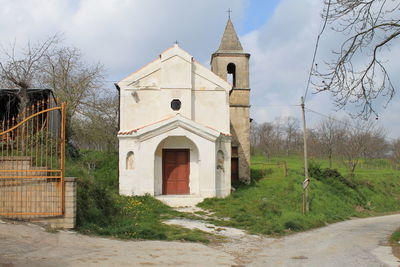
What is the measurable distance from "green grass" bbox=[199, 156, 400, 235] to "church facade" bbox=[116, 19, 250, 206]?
5.71 ft

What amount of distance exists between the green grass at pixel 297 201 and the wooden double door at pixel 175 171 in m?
2.24

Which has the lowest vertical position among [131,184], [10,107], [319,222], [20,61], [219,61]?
[319,222]

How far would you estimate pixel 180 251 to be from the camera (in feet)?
31.9

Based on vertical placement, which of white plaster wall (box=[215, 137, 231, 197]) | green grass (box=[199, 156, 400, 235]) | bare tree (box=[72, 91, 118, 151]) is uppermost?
bare tree (box=[72, 91, 118, 151])

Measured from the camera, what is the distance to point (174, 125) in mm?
19391

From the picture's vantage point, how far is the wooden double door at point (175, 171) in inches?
799

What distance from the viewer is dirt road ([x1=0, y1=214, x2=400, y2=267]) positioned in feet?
25.8

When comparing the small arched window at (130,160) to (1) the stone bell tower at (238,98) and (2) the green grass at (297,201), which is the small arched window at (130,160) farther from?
(1) the stone bell tower at (238,98)

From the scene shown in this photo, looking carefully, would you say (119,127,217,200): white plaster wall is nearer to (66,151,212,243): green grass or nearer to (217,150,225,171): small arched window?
(217,150,225,171): small arched window

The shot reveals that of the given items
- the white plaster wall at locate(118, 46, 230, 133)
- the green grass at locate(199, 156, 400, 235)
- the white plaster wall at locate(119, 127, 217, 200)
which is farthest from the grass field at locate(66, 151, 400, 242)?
the white plaster wall at locate(118, 46, 230, 133)

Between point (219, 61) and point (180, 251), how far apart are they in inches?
731

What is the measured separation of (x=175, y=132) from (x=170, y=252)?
10.4 m

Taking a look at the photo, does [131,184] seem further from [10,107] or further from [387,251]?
[387,251]

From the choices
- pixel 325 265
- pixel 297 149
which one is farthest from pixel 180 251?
pixel 297 149
